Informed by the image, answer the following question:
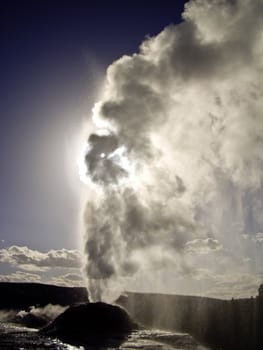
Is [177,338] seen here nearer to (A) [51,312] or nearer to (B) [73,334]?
(B) [73,334]

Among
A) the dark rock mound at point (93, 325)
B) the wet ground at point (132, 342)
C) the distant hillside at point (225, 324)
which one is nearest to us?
the wet ground at point (132, 342)

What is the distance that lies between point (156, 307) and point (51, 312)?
2955 inches

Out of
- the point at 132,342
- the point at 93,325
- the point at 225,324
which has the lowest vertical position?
the point at 225,324

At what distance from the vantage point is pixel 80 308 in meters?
85.2

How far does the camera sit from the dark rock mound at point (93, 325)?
229 feet

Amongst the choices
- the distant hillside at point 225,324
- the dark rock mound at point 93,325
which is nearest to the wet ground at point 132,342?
the dark rock mound at point 93,325

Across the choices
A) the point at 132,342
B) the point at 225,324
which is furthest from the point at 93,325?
the point at 225,324

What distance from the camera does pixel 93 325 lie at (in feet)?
260

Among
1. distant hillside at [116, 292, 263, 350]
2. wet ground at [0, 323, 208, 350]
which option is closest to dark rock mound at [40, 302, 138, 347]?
wet ground at [0, 323, 208, 350]

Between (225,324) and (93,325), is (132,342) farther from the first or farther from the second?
(225,324)

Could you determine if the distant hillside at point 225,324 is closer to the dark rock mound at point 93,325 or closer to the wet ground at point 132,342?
the wet ground at point 132,342

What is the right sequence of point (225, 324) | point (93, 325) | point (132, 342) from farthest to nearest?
point (225, 324)
point (93, 325)
point (132, 342)

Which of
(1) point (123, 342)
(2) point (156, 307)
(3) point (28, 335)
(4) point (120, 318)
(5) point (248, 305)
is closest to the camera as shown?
(1) point (123, 342)

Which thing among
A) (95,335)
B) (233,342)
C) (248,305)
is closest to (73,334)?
(95,335)
